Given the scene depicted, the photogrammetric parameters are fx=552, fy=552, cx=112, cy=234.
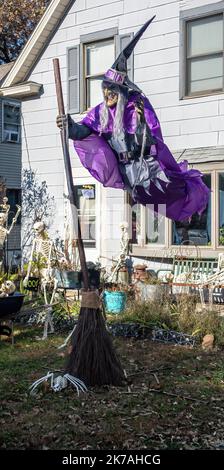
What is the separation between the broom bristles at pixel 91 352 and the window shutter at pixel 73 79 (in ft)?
25.2

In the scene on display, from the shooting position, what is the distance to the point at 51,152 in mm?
12531

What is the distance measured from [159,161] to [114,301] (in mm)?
3352

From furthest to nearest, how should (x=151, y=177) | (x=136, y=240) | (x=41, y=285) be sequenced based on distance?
(x=136, y=240) → (x=41, y=285) → (x=151, y=177)

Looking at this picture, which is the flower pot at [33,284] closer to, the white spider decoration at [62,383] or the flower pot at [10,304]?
the flower pot at [10,304]

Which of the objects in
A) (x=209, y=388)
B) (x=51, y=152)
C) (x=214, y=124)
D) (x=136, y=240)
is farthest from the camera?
(x=51, y=152)

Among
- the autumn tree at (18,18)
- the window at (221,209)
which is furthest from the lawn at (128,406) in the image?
the autumn tree at (18,18)

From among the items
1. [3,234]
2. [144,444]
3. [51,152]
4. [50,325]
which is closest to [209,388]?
[144,444]

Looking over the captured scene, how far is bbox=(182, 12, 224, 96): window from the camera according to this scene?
33.8ft

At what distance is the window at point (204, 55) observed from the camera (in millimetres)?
10312

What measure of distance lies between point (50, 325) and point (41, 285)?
1000mm

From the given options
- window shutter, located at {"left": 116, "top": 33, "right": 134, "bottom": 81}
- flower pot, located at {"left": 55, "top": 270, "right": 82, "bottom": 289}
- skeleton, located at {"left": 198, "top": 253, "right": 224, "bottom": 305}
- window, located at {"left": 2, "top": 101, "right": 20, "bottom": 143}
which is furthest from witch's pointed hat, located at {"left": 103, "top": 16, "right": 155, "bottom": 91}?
window, located at {"left": 2, "top": 101, "right": 20, "bottom": 143}

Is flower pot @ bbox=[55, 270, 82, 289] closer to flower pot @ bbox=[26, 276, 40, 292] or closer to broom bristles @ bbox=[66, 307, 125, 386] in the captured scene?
flower pot @ bbox=[26, 276, 40, 292]

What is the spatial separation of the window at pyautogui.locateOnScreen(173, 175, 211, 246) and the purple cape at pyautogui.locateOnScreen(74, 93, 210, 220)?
3.24 metres

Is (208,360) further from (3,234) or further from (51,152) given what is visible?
(51,152)
